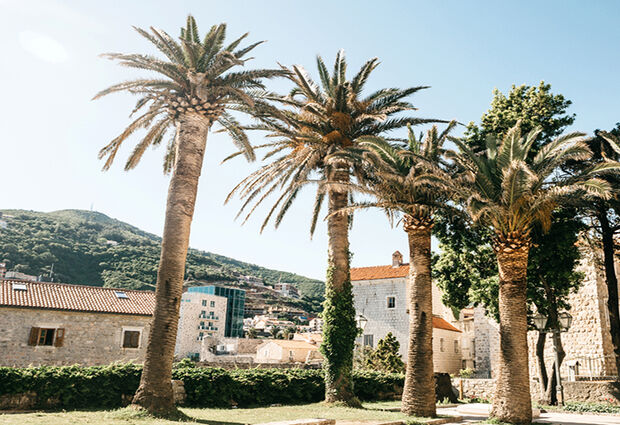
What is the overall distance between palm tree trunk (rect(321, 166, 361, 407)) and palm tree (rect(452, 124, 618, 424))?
5.32 metres

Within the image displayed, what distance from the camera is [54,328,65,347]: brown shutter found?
27.2 m

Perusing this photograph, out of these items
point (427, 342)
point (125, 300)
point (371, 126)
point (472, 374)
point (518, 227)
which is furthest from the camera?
point (472, 374)

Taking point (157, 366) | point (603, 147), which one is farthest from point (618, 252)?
point (157, 366)

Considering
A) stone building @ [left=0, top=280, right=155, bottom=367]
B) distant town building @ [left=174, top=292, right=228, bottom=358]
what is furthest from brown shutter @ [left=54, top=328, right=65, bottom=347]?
distant town building @ [left=174, top=292, right=228, bottom=358]

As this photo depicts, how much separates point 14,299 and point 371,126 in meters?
22.2

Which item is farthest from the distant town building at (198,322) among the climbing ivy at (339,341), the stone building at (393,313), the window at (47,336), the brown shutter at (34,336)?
the climbing ivy at (339,341)

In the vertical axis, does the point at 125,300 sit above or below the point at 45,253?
below

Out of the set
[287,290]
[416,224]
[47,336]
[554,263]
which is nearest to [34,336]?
[47,336]

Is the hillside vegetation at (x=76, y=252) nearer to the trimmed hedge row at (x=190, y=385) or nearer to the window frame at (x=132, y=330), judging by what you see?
the window frame at (x=132, y=330)

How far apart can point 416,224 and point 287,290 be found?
177760mm

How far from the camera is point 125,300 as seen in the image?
102ft

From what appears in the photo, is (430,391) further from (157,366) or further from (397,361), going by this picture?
(397,361)

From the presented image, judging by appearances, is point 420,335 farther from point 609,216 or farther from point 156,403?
point 609,216

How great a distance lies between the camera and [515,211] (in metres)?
15.3
